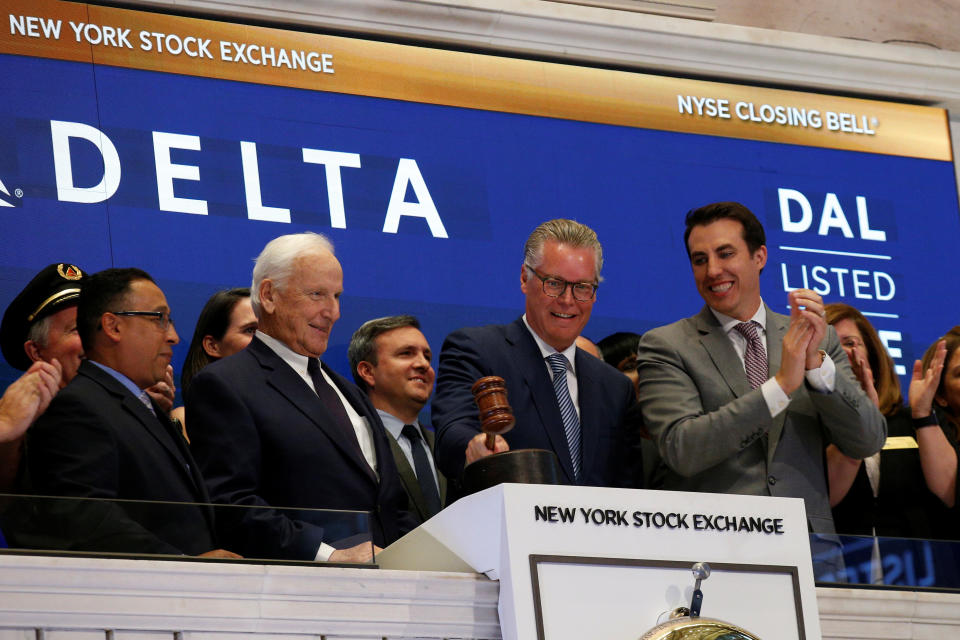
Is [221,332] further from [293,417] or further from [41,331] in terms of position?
[293,417]

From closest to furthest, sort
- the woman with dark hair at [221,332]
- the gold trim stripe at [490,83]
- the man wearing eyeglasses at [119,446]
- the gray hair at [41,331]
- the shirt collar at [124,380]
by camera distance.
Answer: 1. the man wearing eyeglasses at [119,446]
2. the shirt collar at [124,380]
3. the gray hair at [41,331]
4. the woman with dark hair at [221,332]
5. the gold trim stripe at [490,83]

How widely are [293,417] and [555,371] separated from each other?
0.74 meters

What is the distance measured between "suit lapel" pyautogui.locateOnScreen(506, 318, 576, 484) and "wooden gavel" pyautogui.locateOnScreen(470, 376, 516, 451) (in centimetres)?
68

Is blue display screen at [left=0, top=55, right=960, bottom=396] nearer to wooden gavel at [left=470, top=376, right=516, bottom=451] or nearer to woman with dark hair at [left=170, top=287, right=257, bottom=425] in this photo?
woman with dark hair at [left=170, top=287, right=257, bottom=425]

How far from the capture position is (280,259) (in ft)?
10.8

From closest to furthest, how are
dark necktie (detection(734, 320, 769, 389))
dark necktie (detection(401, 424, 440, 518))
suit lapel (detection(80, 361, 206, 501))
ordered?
suit lapel (detection(80, 361, 206, 501)) → dark necktie (detection(734, 320, 769, 389)) → dark necktie (detection(401, 424, 440, 518))

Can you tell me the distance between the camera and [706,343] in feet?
11.2

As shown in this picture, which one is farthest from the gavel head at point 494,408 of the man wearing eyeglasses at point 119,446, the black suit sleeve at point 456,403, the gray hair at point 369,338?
the gray hair at point 369,338

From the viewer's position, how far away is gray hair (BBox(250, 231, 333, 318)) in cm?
327

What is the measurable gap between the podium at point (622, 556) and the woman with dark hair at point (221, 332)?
1.69 m

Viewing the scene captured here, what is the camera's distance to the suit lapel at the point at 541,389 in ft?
10.7

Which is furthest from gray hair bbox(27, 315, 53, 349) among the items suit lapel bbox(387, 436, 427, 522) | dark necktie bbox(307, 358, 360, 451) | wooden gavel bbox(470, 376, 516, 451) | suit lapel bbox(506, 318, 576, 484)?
wooden gavel bbox(470, 376, 516, 451)

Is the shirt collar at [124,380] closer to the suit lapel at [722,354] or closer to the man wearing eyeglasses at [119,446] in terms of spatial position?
the man wearing eyeglasses at [119,446]

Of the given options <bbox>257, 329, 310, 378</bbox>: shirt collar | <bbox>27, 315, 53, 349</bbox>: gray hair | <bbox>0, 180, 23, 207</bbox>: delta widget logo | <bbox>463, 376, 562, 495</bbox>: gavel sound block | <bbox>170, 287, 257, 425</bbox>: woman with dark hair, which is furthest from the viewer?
<bbox>0, 180, 23, 207</bbox>: delta widget logo
